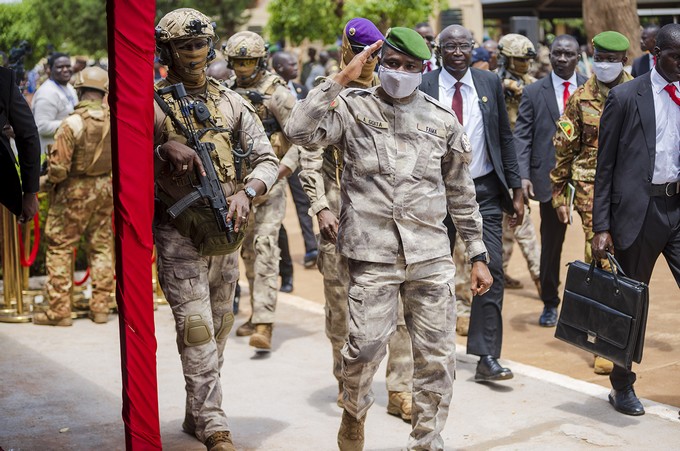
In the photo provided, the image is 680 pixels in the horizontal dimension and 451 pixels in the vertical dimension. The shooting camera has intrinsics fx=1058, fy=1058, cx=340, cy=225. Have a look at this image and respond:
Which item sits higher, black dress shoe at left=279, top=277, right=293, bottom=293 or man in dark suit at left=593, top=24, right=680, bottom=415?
man in dark suit at left=593, top=24, right=680, bottom=415

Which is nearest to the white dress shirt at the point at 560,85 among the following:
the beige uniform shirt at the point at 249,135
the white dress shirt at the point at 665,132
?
the white dress shirt at the point at 665,132

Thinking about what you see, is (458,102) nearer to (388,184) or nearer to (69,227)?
(388,184)

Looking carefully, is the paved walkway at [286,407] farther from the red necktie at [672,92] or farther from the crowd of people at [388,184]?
the red necktie at [672,92]

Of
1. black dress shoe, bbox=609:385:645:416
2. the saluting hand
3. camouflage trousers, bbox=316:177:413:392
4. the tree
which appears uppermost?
the tree

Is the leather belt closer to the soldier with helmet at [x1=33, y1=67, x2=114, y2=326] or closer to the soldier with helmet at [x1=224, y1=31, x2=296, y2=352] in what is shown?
the soldier with helmet at [x1=224, y1=31, x2=296, y2=352]

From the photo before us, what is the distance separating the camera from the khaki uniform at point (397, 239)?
5191mm

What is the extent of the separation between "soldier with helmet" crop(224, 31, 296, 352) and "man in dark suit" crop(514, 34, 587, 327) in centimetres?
189

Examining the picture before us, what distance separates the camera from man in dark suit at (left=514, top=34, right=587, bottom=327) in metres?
8.47

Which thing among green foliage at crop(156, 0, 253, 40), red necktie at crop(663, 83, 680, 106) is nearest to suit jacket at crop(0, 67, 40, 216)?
red necktie at crop(663, 83, 680, 106)

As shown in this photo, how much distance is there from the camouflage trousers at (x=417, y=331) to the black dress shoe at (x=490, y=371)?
178cm

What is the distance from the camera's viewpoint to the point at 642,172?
6215mm

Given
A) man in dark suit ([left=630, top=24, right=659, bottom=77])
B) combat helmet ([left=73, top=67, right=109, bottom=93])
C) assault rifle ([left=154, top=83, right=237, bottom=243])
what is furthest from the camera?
man in dark suit ([left=630, top=24, right=659, bottom=77])

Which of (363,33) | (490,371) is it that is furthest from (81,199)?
(490,371)

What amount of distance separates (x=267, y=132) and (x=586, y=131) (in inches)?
101
